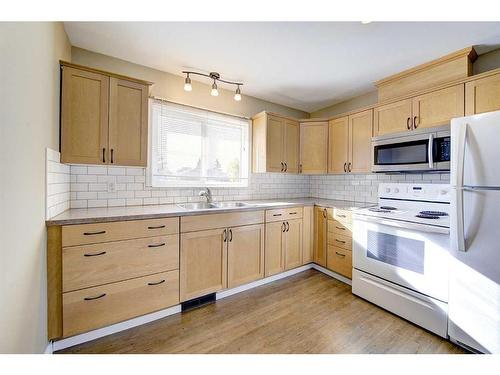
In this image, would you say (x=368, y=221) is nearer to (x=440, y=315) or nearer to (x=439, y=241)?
(x=439, y=241)

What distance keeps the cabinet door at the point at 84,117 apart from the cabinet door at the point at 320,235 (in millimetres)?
2548

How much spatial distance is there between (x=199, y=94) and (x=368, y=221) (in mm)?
2509

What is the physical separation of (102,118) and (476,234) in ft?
10.1

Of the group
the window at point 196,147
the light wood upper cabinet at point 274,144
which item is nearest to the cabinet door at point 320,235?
the light wood upper cabinet at point 274,144

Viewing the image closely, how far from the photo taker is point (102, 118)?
6.13 feet

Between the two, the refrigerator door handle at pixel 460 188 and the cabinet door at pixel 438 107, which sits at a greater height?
the cabinet door at pixel 438 107

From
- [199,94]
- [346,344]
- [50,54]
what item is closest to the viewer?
[50,54]

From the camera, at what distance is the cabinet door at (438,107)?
1979 mm

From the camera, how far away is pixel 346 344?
64.7 inches

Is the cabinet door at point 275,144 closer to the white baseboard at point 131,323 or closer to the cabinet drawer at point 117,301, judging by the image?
the white baseboard at point 131,323

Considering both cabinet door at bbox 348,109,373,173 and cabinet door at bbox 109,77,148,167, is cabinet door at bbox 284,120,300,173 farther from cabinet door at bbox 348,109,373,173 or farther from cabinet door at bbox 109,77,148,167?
cabinet door at bbox 109,77,148,167

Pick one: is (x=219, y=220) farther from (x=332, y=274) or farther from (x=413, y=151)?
(x=413, y=151)

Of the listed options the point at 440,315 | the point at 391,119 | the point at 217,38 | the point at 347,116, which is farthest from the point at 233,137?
the point at 440,315

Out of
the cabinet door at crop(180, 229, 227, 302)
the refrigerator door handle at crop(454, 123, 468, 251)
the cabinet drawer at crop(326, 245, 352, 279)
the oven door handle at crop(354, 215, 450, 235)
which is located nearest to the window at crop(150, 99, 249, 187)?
the cabinet door at crop(180, 229, 227, 302)
